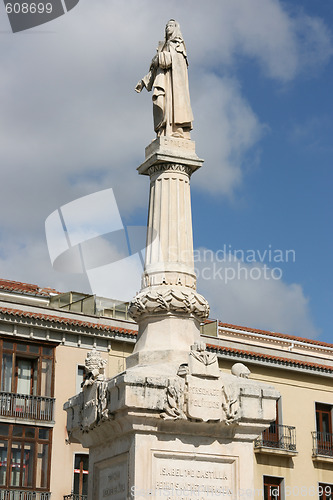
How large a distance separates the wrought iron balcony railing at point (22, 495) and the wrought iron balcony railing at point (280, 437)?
27.4 feet

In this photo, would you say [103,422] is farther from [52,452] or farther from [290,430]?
[290,430]

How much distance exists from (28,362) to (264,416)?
19586mm

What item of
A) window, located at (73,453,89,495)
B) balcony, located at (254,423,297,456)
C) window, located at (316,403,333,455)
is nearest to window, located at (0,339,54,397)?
window, located at (73,453,89,495)

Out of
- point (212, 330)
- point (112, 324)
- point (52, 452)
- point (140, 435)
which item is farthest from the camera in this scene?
point (212, 330)

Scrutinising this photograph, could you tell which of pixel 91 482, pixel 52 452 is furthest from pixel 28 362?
pixel 91 482

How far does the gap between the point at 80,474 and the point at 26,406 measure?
281 centimetres

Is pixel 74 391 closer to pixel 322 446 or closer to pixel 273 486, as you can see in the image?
pixel 273 486

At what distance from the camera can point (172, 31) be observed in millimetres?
12336

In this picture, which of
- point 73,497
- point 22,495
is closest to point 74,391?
point 73,497

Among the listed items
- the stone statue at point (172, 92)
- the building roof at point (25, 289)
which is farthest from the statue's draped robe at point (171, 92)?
the building roof at point (25, 289)

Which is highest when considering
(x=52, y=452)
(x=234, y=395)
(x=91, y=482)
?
(x=52, y=452)

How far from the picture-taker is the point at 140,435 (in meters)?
9.73

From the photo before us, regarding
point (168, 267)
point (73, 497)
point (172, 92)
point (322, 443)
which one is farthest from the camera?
point (322, 443)

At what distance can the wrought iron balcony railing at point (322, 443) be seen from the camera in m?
32.9
